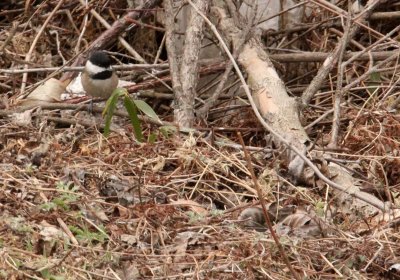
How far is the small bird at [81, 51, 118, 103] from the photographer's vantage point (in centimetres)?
567

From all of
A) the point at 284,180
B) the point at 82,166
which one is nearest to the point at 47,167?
the point at 82,166

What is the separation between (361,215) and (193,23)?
1.93 metres

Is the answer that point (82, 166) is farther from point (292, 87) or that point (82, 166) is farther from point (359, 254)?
point (292, 87)

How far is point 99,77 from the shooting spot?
223 inches

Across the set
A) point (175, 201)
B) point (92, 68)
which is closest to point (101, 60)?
point (92, 68)

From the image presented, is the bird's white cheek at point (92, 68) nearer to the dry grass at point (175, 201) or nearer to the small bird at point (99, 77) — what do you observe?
the small bird at point (99, 77)

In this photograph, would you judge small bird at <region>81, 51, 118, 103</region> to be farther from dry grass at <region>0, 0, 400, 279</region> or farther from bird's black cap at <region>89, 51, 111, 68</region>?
dry grass at <region>0, 0, 400, 279</region>

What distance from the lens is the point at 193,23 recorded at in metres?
5.60

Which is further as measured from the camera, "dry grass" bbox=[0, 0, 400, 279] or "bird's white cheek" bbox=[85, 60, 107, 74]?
"bird's white cheek" bbox=[85, 60, 107, 74]

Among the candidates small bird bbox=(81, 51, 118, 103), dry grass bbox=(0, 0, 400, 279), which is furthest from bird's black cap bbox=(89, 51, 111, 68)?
dry grass bbox=(0, 0, 400, 279)

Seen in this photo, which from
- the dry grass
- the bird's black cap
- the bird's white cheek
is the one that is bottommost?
the dry grass

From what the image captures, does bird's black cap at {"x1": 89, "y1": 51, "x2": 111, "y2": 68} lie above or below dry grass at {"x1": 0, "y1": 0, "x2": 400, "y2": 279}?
above

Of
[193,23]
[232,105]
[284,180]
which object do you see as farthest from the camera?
[232,105]

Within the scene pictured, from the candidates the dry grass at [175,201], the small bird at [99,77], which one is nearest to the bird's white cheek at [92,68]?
the small bird at [99,77]
